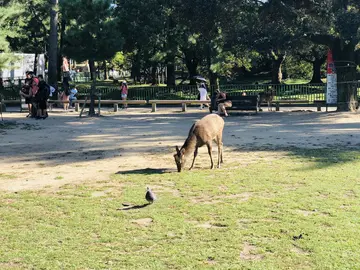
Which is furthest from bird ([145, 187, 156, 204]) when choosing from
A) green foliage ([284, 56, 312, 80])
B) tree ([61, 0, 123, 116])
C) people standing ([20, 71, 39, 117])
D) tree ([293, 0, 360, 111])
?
green foliage ([284, 56, 312, 80])

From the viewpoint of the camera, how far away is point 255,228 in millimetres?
5711

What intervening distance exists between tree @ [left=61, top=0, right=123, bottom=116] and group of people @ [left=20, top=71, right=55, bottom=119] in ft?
13.4

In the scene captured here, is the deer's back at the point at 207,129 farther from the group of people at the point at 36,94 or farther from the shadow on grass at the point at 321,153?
the group of people at the point at 36,94

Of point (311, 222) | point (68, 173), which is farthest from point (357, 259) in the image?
point (68, 173)

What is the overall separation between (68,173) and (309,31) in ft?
45.8

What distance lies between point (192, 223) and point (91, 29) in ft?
65.9

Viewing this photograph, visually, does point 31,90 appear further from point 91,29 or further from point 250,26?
point 250,26

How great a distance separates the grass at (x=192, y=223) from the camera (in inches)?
190

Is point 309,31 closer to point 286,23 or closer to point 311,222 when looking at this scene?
point 286,23

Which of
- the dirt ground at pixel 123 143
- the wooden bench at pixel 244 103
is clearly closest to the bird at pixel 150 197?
the dirt ground at pixel 123 143

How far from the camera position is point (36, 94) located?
20.3 metres

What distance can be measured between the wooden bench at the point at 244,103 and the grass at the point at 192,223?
13.3m

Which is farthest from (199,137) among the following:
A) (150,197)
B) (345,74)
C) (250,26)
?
(345,74)

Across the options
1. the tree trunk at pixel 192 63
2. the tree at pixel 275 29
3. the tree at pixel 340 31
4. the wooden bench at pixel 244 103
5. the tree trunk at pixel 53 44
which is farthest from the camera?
the tree trunk at pixel 192 63
